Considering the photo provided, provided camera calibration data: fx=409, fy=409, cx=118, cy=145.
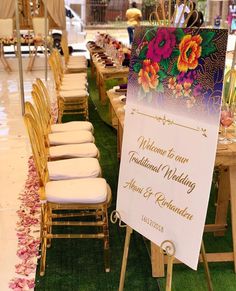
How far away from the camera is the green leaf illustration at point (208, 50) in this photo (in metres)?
1.36

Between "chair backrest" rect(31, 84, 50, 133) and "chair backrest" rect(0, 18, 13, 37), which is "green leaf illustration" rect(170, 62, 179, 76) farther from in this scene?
"chair backrest" rect(0, 18, 13, 37)

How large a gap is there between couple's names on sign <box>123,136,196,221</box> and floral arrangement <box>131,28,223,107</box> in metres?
0.19

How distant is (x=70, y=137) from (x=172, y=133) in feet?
5.94

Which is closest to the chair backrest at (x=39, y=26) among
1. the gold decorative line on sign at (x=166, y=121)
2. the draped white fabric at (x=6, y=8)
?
the draped white fabric at (x=6, y=8)

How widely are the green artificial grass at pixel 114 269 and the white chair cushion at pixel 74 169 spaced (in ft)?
1.56

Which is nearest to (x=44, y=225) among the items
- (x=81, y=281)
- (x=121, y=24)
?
(x=81, y=281)

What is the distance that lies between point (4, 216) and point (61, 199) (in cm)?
93

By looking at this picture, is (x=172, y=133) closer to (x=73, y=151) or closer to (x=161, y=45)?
(x=161, y=45)

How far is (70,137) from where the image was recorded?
322 centimetres

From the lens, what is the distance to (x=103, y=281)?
2293 millimetres

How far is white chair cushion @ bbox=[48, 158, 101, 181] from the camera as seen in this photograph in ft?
8.23

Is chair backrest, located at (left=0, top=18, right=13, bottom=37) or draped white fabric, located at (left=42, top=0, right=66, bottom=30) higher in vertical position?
draped white fabric, located at (left=42, top=0, right=66, bottom=30)

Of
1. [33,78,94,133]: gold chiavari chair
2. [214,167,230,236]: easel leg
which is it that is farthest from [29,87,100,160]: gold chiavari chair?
[214,167,230,236]: easel leg

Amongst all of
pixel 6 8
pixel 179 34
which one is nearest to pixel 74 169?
pixel 179 34
